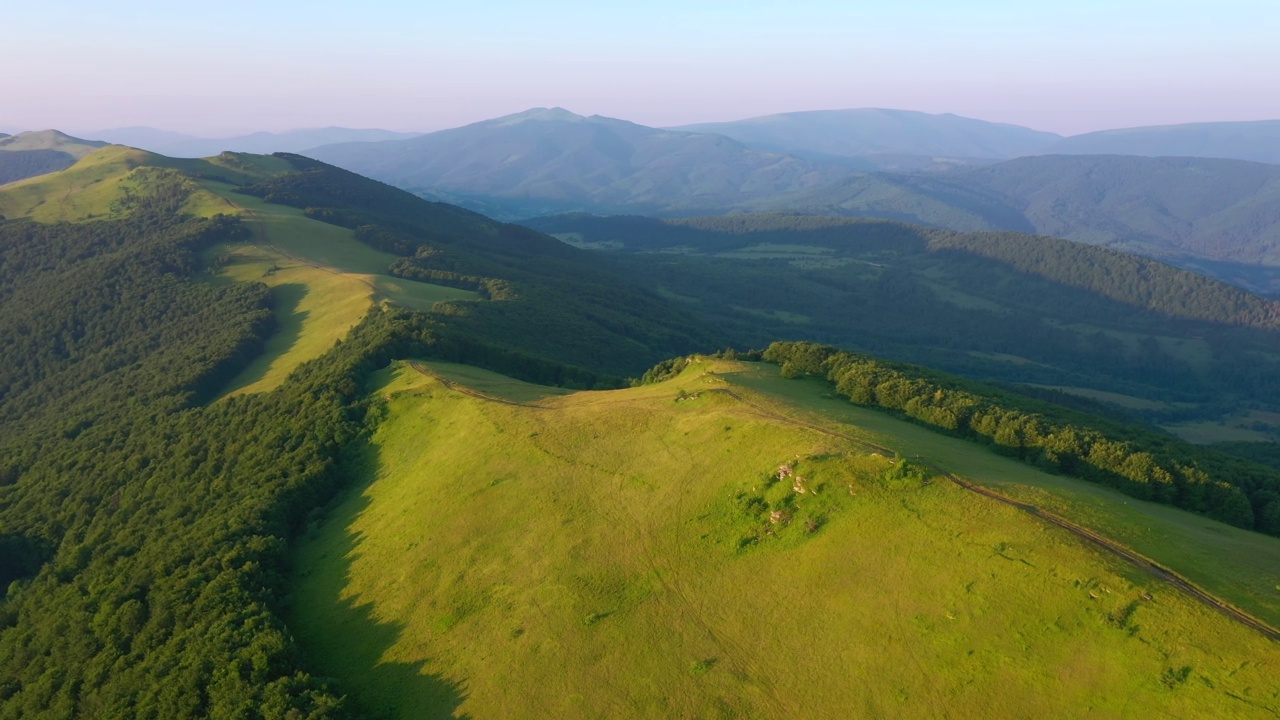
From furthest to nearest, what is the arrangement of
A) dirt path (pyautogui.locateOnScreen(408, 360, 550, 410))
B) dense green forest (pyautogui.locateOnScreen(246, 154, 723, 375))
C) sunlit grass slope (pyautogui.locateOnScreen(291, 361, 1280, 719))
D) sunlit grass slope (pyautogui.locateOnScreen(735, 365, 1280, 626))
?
1. dense green forest (pyautogui.locateOnScreen(246, 154, 723, 375))
2. dirt path (pyautogui.locateOnScreen(408, 360, 550, 410))
3. sunlit grass slope (pyautogui.locateOnScreen(735, 365, 1280, 626))
4. sunlit grass slope (pyautogui.locateOnScreen(291, 361, 1280, 719))

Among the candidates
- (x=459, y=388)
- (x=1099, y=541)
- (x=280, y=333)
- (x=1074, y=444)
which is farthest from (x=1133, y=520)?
(x=280, y=333)

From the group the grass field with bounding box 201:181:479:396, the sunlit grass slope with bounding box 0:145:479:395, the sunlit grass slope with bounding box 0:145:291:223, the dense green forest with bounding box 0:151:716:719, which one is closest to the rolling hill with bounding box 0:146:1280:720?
the dense green forest with bounding box 0:151:716:719

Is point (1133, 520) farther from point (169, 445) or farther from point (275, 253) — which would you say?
point (275, 253)

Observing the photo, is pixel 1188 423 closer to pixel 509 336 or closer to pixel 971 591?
pixel 509 336

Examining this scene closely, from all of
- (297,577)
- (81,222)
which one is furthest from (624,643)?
(81,222)

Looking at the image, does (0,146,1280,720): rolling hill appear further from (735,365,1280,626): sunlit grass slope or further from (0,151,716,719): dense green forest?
(0,151,716,719): dense green forest

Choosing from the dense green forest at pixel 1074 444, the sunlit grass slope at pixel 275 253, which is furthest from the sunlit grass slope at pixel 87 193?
the dense green forest at pixel 1074 444

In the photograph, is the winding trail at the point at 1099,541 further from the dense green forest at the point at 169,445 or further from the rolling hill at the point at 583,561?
the dense green forest at the point at 169,445
